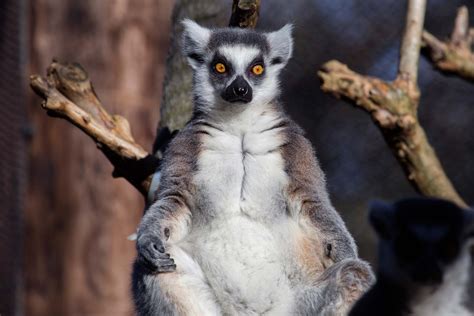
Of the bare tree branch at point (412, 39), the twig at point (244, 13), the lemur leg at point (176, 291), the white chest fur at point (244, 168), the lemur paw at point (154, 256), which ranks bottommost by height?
the lemur leg at point (176, 291)

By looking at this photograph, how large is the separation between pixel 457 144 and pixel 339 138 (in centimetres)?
90

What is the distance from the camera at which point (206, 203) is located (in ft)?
12.3

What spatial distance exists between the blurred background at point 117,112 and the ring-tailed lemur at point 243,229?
1930mm

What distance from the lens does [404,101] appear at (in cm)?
458

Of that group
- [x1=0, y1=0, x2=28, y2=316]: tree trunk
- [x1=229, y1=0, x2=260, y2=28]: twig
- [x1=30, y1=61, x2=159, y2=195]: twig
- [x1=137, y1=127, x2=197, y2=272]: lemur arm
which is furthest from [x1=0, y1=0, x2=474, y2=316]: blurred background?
[x1=137, y1=127, x2=197, y2=272]: lemur arm

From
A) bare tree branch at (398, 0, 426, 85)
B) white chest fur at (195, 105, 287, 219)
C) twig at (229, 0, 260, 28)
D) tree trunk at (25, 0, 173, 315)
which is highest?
twig at (229, 0, 260, 28)

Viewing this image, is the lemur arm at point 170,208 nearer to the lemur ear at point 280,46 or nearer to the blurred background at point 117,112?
the lemur ear at point 280,46

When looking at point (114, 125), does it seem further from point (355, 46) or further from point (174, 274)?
point (355, 46)

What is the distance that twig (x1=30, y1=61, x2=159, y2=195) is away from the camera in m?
4.31


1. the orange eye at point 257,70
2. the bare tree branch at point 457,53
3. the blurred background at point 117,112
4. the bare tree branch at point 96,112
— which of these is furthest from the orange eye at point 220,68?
the blurred background at point 117,112

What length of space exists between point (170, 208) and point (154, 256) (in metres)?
0.27

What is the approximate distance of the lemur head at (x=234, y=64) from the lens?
3.98 meters

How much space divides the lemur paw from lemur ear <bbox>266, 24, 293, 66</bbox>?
1097mm

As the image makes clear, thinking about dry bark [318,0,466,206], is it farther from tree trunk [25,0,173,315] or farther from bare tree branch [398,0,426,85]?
tree trunk [25,0,173,315]
